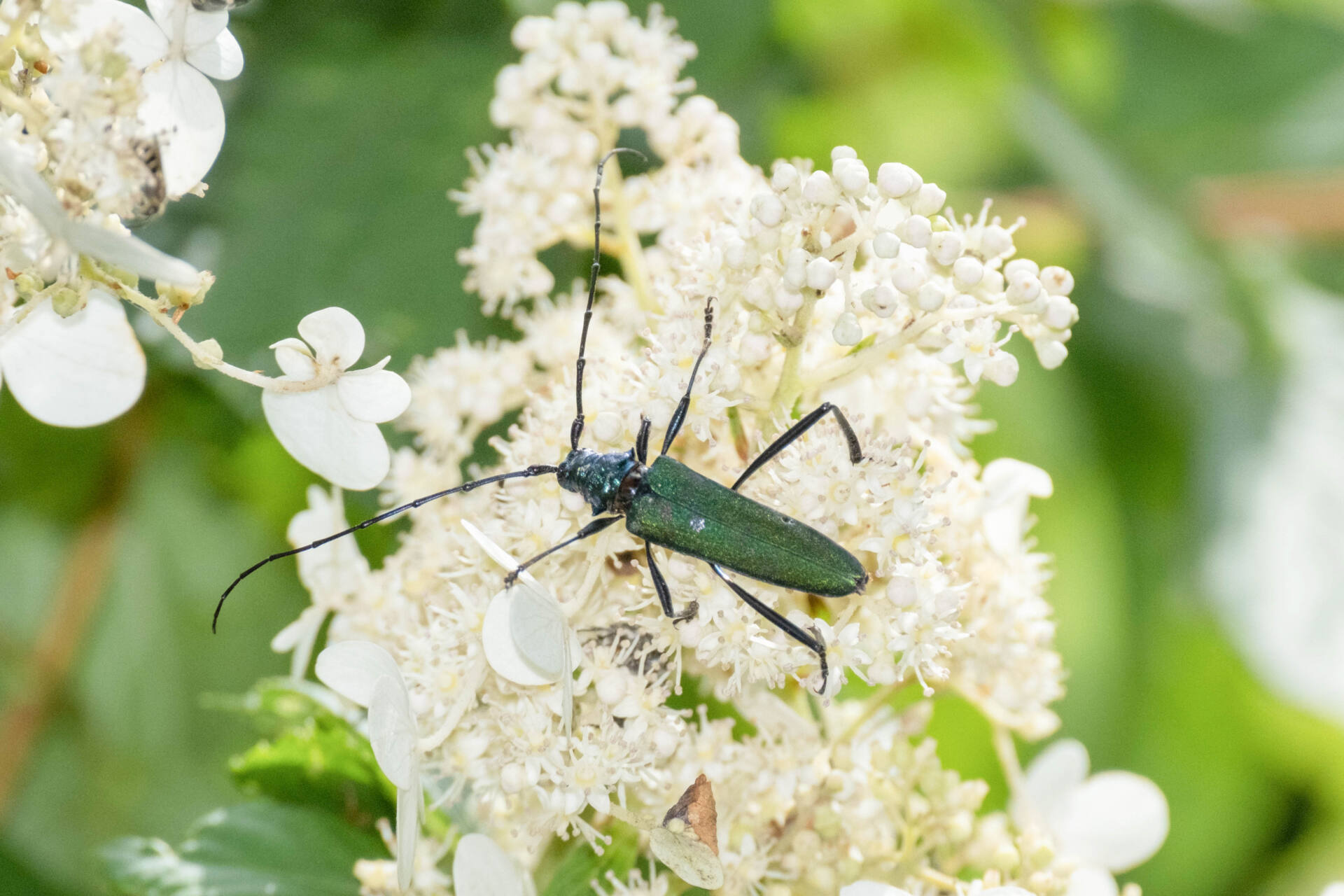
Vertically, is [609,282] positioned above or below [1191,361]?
below

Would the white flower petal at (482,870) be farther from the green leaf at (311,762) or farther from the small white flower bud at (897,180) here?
the small white flower bud at (897,180)

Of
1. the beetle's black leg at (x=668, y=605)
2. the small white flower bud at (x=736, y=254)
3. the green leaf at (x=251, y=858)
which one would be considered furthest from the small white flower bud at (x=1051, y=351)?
the green leaf at (x=251, y=858)

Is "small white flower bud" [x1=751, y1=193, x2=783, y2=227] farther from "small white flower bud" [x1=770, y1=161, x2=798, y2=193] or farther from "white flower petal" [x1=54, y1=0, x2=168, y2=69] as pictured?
"white flower petal" [x1=54, y1=0, x2=168, y2=69]

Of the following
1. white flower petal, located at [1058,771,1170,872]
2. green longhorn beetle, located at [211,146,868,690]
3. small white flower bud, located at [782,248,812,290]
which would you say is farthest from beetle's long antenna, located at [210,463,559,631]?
white flower petal, located at [1058,771,1170,872]

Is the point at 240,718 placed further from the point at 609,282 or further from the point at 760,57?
the point at 760,57

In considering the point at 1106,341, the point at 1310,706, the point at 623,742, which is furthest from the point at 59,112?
the point at 1106,341

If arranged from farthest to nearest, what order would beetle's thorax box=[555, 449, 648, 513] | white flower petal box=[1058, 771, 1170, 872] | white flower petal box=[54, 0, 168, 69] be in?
white flower petal box=[1058, 771, 1170, 872]
beetle's thorax box=[555, 449, 648, 513]
white flower petal box=[54, 0, 168, 69]
